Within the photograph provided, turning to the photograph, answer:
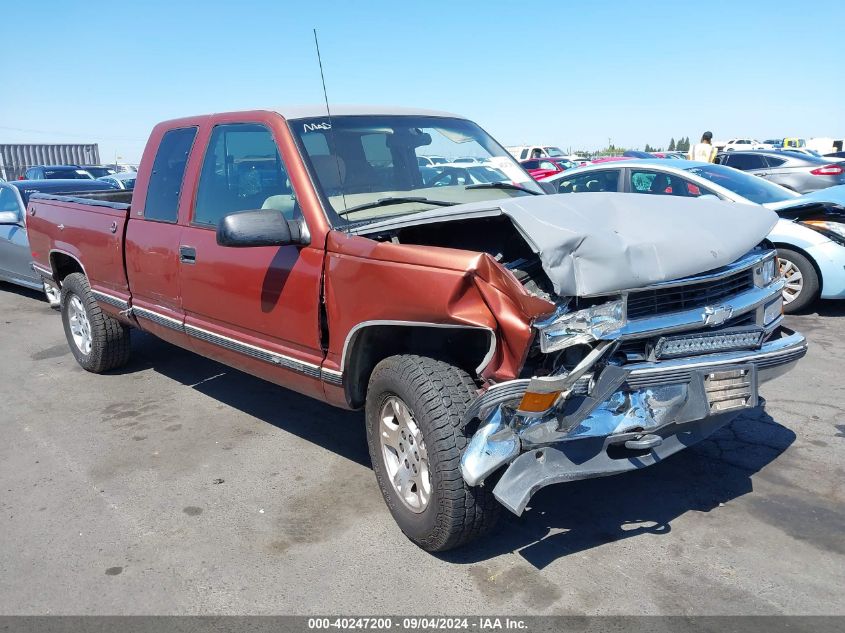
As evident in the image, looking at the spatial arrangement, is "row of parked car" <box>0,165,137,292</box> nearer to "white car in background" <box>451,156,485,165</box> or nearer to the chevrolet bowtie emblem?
"white car in background" <box>451,156,485,165</box>

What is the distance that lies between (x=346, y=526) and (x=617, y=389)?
1550mm

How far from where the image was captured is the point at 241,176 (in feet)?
14.5

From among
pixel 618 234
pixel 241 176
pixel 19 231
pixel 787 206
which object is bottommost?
pixel 19 231

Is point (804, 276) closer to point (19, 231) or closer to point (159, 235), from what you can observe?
point (159, 235)

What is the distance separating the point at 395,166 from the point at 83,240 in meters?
2.98

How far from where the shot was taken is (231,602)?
3100mm

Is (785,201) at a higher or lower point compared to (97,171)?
lower

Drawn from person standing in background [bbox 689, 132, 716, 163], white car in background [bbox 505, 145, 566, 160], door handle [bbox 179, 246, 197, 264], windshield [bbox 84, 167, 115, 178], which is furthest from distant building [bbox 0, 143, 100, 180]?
door handle [bbox 179, 246, 197, 264]

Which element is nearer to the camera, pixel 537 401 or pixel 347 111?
pixel 537 401

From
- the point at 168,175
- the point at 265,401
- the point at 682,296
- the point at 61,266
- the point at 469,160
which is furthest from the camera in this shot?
the point at 61,266

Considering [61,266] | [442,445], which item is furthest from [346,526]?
[61,266]

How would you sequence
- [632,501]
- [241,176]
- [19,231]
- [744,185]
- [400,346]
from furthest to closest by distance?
[19,231] → [744,185] → [241,176] → [632,501] → [400,346]

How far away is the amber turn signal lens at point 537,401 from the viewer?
112 inches

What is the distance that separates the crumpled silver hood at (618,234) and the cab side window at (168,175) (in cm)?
184
